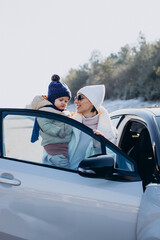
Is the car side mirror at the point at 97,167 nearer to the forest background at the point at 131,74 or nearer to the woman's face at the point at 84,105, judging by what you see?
the woman's face at the point at 84,105

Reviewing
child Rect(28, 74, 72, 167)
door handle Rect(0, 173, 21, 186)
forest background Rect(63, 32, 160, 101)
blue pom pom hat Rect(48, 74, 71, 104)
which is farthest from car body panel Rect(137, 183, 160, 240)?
forest background Rect(63, 32, 160, 101)

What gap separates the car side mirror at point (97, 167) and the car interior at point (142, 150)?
0.85m

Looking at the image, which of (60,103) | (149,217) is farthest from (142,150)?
(149,217)

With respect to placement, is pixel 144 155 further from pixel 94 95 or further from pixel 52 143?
pixel 52 143

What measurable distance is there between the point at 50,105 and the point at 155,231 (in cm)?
140

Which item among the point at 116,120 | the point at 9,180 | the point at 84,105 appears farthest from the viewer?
the point at 116,120

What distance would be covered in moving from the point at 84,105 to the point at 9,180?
3.96ft

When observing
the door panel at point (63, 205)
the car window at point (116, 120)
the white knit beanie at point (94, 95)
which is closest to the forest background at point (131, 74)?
the car window at point (116, 120)

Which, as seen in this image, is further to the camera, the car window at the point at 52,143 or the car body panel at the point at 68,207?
the car window at the point at 52,143

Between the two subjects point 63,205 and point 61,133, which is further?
point 61,133

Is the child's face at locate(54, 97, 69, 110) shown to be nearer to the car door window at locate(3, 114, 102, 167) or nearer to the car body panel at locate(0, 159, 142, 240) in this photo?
the car door window at locate(3, 114, 102, 167)

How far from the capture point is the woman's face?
3.15 metres

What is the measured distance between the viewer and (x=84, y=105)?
3152 mm

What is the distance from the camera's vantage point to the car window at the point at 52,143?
2.32 metres
